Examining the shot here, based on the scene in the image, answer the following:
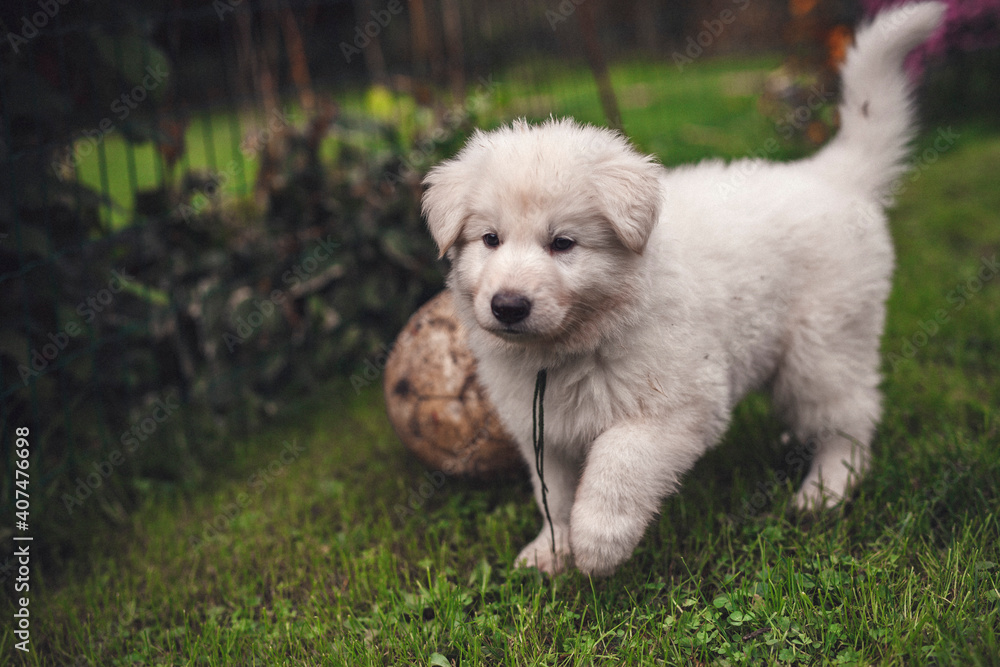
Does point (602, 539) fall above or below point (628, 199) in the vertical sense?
below

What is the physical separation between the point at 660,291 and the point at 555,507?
802mm

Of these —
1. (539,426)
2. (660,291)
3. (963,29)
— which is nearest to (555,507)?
(539,426)

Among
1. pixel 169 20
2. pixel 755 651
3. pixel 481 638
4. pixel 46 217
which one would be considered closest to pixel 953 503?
pixel 755 651

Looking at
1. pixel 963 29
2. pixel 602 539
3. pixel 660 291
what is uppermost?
pixel 660 291

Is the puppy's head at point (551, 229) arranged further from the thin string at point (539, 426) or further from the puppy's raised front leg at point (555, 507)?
the puppy's raised front leg at point (555, 507)

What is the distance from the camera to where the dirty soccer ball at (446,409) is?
9.49 feet

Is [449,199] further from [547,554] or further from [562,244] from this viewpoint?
[547,554]

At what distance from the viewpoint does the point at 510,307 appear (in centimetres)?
201

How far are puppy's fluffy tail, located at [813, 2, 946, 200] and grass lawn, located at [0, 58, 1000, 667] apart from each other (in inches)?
38.4

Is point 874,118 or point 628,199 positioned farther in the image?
point 874,118

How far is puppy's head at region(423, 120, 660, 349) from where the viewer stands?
6.77ft

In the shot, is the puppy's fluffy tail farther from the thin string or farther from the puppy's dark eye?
the thin string

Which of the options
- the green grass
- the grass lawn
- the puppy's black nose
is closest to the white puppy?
the puppy's black nose

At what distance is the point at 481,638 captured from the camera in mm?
2137
